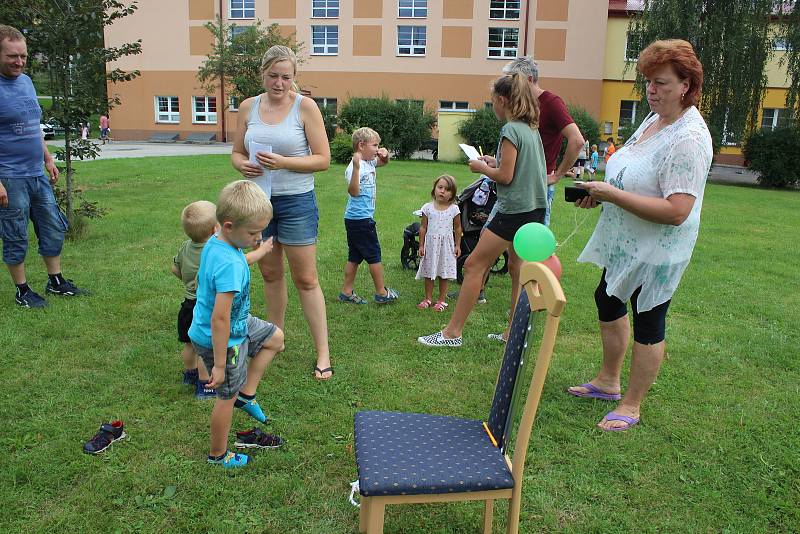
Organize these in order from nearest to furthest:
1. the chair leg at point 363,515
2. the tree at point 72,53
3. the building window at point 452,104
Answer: the chair leg at point 363,515 < the tree at point 72,53 < the building window at point 452,104

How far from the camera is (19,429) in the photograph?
327 cm

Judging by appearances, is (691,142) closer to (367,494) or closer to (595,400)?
(595,400)

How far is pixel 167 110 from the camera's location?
36188 millimetres

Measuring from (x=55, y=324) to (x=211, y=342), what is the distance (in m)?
2.60

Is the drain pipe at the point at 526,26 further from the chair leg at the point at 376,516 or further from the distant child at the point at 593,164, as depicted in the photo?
the chair leg at the point at 376,516

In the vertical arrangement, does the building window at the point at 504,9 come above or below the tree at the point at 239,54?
above

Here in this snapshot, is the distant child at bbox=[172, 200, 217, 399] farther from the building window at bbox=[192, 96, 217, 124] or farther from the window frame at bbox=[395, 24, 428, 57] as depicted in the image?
the building window at bbox=[192, 96, 217, 124]

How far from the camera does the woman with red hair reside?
9.71 feet

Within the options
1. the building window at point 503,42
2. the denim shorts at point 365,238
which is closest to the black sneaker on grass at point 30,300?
the denim shorts at point 365,238

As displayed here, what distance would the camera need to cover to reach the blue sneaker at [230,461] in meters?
2.99

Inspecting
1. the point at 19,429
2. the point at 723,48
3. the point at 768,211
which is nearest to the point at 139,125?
the point at 723,48

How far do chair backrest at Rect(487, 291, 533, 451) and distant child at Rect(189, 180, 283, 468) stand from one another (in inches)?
45.5

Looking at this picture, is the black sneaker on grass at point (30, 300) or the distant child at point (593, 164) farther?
the distant child at point (593, 164)

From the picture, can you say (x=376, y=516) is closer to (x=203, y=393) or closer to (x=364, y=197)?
(x=203, y=393)
